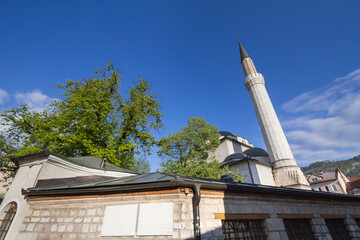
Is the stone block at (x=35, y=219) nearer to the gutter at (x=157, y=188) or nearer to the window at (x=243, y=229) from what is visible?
the gutter at (x=157, y=188)

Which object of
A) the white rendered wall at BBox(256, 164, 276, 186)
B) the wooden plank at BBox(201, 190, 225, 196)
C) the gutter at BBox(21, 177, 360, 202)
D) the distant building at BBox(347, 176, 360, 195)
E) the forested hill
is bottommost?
the wooden plank at BBox(201, 190, 225, 196)

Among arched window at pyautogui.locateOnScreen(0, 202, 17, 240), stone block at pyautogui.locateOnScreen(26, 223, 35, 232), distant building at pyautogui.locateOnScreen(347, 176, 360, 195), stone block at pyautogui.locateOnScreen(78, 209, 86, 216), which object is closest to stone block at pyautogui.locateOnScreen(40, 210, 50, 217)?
stone block at pyautogui.locateOnScreen(26, 223, 35, 232)

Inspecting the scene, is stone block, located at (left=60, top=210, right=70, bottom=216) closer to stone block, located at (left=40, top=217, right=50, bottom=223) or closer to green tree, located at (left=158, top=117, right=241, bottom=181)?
stone block, located at (left=40, top=217, right=50, bottom=223)

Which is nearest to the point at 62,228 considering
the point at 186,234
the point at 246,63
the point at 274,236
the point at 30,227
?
the point at 30,227

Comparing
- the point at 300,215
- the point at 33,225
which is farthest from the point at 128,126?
the point at 300,215

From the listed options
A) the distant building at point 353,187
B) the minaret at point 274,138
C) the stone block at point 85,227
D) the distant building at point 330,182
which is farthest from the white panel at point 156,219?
the distant building at point 353,187

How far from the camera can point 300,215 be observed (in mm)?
6180

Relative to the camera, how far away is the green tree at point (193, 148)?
55.4 feet

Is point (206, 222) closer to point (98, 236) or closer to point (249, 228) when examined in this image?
point (249, 228)

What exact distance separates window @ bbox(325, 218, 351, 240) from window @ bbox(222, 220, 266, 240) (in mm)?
4082

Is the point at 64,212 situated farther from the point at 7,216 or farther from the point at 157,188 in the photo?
the point at 157,188

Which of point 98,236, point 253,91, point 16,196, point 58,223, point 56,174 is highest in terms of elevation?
point 253,91

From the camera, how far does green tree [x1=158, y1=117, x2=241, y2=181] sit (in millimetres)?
16891

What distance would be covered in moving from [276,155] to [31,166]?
22.4 m
